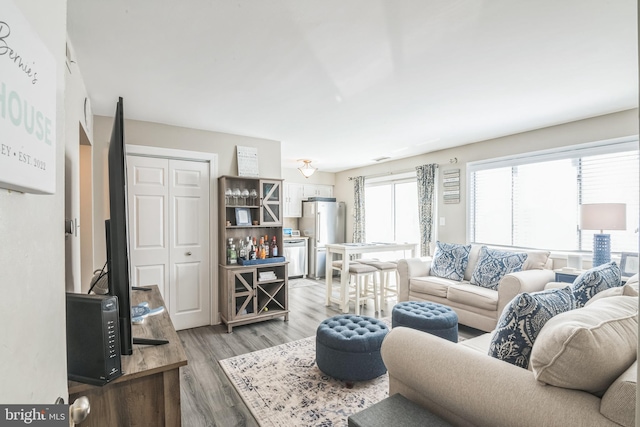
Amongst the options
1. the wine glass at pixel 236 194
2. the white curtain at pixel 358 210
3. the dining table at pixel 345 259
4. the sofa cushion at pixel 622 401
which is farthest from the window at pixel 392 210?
the sofa cushion at pixel 622 401

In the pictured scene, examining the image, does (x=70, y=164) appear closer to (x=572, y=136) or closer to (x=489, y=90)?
(x=489, y=90)

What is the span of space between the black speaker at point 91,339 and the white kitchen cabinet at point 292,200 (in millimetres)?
5674

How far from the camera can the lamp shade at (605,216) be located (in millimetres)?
2862

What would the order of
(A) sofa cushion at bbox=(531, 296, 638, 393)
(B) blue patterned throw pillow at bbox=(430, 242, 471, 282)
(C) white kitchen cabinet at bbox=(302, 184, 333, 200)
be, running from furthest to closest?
(C) white kitchen cabinet at bbox=(302, 184, 333, 200)
(B) blue patterned throw pillow at bbox=(430, 242, 471, 282)
(A) sofa cushion at bbox=(531, 296, 638, 393)

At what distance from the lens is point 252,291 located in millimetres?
3689

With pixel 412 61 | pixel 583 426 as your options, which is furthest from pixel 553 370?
pixel 412 61

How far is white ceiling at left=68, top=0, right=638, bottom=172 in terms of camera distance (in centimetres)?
162

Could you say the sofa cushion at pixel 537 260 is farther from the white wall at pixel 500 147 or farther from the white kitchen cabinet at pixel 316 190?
the white kitchen cabinet at pixel 316 190

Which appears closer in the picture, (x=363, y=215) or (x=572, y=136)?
(x=572, y=136)

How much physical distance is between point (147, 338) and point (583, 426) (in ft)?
5.69

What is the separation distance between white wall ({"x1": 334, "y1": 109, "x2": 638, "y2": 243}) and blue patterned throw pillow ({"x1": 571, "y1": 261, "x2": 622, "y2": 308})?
2.04 m

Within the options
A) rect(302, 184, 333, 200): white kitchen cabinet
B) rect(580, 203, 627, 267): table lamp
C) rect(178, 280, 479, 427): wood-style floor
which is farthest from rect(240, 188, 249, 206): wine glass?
rect(580, 203, 627, 267): table lamp

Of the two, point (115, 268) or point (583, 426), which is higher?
point (115, 268)

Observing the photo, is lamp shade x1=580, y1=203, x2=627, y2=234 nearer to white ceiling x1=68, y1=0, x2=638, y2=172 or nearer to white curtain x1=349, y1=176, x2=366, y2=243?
white ceiling x1=68, y1=0, x2=638, y2=172
